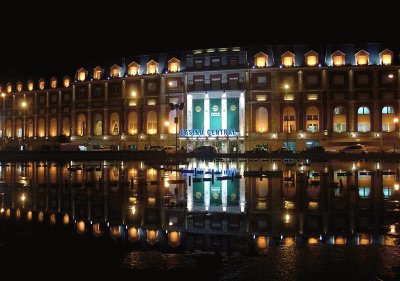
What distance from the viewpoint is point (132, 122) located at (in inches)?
3219

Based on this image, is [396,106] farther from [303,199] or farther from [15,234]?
[15,234]

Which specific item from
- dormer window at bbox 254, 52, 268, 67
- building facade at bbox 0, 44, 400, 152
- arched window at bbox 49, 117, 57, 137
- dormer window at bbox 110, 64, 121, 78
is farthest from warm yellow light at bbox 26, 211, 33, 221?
arched window at bbox 49, 117, 57, 137

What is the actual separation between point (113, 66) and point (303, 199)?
237ft

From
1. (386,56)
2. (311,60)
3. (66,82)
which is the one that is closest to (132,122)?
(66,82)

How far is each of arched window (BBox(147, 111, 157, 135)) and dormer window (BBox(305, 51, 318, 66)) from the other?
92.6 feet

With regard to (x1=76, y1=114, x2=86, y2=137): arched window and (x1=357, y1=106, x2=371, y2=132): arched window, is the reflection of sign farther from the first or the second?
(x1=76, y1=114, x2=86, y2=137): arched window

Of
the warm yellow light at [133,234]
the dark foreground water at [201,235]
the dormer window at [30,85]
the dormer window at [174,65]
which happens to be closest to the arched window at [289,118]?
the dormer window at [174,65]

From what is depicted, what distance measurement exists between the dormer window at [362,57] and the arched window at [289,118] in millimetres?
13338

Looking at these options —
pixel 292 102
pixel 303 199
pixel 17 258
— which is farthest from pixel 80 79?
pixel 17 258

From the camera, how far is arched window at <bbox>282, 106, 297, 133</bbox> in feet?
243

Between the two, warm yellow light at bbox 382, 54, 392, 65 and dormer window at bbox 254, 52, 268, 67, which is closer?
warm yellow light at bbox 382, 54, 392, 65

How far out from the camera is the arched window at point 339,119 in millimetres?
73188

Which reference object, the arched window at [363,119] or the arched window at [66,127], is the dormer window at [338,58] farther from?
the arched window at [66,127]

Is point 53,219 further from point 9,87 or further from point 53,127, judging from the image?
point 9,87
